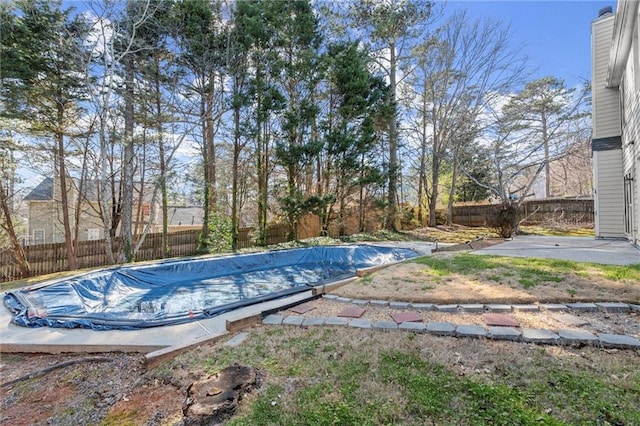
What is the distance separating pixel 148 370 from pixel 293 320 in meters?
1.34

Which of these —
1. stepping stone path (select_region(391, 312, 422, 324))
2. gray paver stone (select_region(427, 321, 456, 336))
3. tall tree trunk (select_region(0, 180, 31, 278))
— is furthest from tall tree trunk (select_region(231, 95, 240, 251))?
gray paver stone (select_region(427, 321, 456, 336))

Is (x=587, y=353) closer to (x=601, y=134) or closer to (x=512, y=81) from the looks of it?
(x=601, y=134)

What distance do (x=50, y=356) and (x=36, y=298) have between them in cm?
209

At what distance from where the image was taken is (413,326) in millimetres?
2787

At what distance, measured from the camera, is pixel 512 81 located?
492 inches

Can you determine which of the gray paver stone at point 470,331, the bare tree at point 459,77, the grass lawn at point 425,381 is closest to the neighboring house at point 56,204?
the grass lawn at point 425,381

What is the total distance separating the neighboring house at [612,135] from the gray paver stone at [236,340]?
338 inches

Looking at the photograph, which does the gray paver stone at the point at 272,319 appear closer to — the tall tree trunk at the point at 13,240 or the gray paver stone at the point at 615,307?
the gray paver stone at the point at 615,307

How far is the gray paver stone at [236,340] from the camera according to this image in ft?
8.55

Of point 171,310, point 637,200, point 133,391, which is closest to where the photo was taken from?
point 133,391

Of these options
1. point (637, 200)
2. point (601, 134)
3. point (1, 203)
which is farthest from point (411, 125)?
point (1, 203)

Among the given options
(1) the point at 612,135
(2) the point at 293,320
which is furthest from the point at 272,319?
(1) the point at 612,135

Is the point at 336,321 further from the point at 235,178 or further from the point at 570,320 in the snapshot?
the point at 235,178

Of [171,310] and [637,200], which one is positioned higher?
[637,200]
